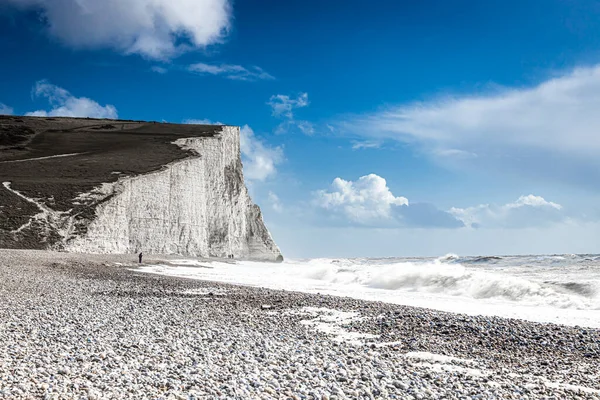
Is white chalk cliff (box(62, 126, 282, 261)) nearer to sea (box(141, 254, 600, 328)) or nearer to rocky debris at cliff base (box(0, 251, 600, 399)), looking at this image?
sea (box(141, 254, 600, 328))

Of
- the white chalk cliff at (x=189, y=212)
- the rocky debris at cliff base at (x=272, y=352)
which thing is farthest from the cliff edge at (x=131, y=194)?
the rocky debris at cliff base at (x=272, y=352)

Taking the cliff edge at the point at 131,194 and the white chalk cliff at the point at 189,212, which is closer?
the cliff edge at the point at 131,194

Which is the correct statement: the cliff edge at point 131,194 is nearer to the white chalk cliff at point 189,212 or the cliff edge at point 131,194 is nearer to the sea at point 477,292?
the white chalk cliff at point 189,212

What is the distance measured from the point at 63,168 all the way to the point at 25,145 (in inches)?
795

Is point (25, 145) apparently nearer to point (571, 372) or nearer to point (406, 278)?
point (406, 278)

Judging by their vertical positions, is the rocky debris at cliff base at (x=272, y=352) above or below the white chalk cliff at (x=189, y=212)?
below

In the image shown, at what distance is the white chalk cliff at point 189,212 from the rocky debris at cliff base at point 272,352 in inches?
1134

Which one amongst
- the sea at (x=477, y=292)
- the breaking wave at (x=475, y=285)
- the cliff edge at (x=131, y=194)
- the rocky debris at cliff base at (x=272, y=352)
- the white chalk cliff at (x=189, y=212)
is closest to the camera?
the rocky debris at cliff base at (x=272, y=352)

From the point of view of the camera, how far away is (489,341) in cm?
1095

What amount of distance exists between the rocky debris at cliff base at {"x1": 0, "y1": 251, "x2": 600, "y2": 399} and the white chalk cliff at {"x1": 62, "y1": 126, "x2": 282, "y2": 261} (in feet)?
94.5

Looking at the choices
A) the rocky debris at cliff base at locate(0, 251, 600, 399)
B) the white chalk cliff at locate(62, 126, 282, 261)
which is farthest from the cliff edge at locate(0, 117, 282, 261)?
the rocky debris at cliff base at locate(0, 251, 600, 399)

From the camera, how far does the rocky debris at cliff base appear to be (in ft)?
23.6

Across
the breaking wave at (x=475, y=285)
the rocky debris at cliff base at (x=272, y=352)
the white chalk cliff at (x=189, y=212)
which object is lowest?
the rocky debris at cliff base at (x=272, y=352)

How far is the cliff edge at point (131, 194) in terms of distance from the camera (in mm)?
40906
